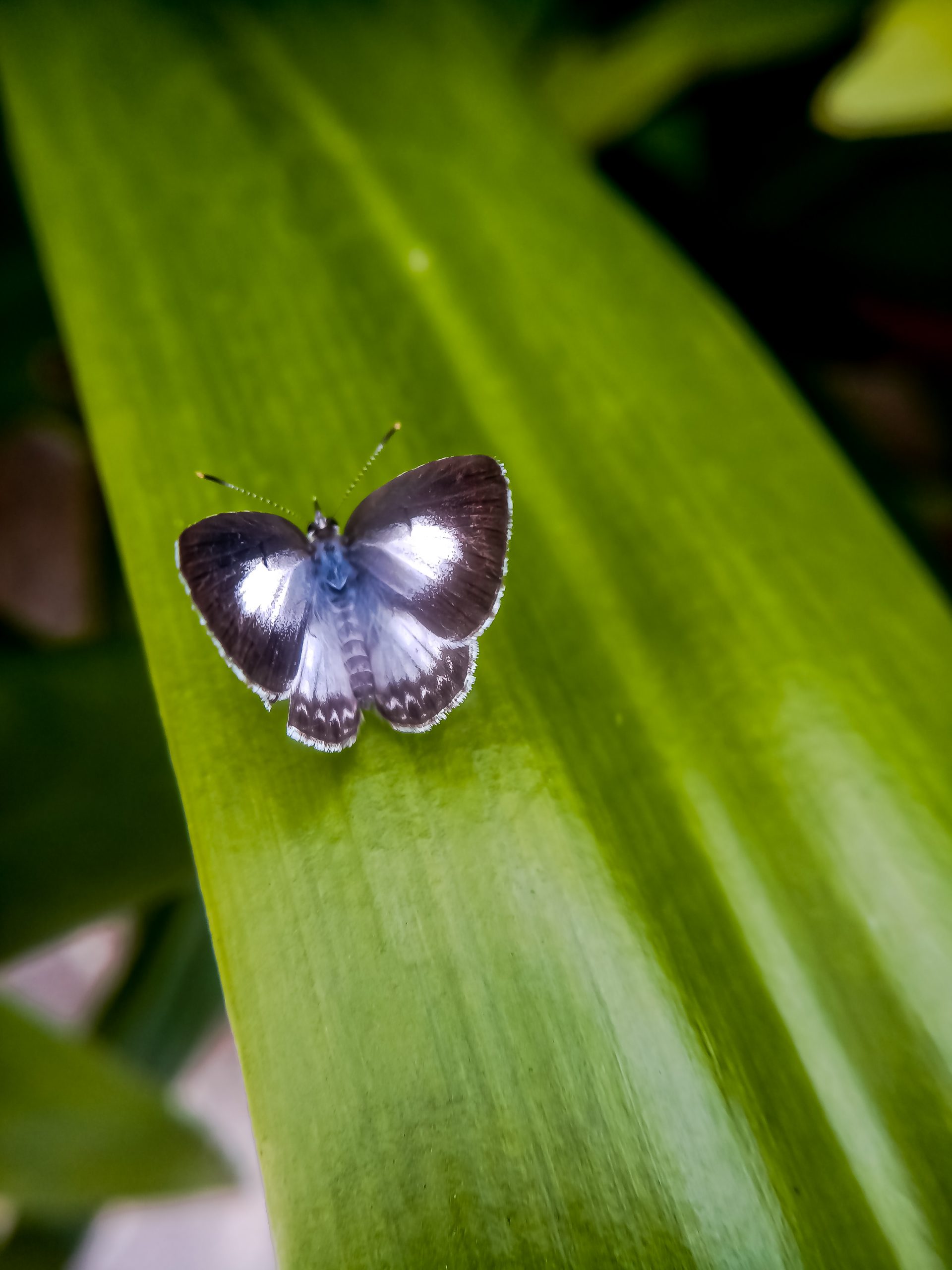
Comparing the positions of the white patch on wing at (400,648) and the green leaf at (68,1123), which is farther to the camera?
the green leaf at (68,1123)

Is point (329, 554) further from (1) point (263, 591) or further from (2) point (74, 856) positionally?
(2) point (74, 856)

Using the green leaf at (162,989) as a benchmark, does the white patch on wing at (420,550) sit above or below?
above

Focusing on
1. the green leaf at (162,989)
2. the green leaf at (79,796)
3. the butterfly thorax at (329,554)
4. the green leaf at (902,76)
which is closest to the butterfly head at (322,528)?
the butterfly thorax at (329,554)

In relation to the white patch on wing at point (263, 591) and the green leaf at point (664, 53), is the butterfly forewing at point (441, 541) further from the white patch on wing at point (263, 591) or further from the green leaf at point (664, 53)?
the green leaf at point (664, 53)

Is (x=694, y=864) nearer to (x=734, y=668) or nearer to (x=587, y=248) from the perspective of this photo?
(x=734, y=668)

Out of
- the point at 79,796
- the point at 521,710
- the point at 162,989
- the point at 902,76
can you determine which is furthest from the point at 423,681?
the point at 162,989

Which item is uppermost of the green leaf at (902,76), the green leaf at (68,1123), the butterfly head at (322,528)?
the butterfly head at (322,528)

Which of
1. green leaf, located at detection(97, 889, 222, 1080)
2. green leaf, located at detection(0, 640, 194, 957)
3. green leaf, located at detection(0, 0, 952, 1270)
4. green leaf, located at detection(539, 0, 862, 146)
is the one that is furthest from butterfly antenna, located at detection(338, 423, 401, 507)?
green leaf, located at detection(97, 889, 222, 1080)
